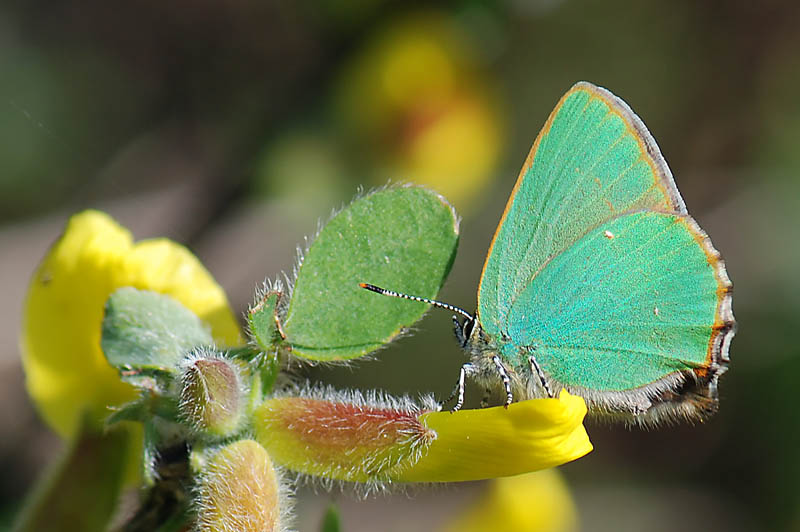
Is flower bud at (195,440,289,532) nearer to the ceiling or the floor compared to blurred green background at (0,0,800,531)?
nearer to the floor

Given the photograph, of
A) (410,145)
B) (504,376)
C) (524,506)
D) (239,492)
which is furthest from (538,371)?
(410,145)

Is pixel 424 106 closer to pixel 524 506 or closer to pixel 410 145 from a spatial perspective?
pixel 410 145

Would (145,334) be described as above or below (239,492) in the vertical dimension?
above

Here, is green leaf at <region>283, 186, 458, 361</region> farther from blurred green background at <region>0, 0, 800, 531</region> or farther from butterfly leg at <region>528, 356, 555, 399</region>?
blurred green background at <region>0, 0, 800, 531</region>

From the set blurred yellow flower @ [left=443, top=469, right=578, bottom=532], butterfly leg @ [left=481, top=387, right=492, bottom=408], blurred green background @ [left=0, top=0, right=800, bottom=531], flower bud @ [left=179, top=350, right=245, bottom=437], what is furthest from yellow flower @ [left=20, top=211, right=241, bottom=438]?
blurred green background @ [left=0, top=0, right=800, bottom=531]

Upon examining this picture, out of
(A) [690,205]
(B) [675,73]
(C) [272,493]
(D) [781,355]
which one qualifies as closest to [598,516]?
(D) [781,355]

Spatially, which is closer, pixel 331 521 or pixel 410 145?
pixel 331 521
